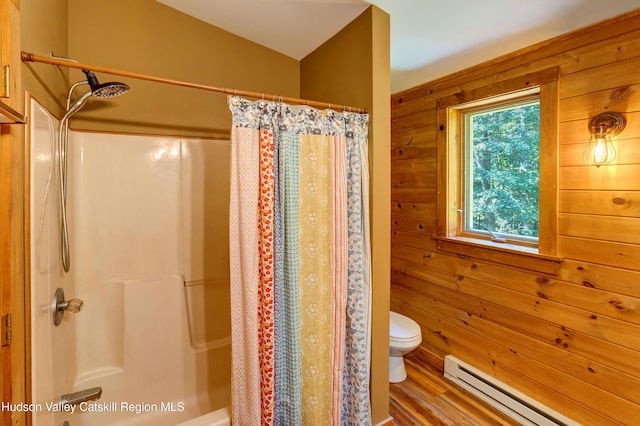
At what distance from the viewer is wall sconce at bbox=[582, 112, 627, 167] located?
147 cm

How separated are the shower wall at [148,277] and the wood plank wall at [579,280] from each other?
6.02 feet

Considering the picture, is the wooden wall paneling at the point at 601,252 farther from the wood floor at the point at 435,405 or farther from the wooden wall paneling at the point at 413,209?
the wood floor at the point at 435,405

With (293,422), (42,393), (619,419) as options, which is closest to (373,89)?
(293,422)

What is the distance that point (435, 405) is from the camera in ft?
6.49

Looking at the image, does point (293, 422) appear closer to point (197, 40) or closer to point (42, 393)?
point (42, 393)

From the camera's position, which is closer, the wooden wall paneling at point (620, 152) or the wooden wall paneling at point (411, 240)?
the wooden wall paneling at point (620, 152)

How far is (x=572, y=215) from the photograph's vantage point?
1656 mm

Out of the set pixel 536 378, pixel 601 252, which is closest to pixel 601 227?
pixel 601 252

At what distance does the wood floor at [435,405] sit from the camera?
6.05ft

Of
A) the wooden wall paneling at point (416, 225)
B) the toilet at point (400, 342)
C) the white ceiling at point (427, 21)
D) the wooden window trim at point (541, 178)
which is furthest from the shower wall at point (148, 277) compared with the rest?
the wooden window trim at point (541, 178)

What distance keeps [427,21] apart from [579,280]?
1675 millimetres

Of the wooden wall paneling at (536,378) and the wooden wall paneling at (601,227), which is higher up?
the wooden wall paneling at (601,227)

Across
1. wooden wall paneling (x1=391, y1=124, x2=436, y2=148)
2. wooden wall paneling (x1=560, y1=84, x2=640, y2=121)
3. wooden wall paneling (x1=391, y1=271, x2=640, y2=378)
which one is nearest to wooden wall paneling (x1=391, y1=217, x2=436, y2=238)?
wooden wall paneling (x1=391, y1=271, x2=640, y2=378)

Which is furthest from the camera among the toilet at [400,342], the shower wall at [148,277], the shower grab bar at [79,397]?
the toilet at [400,342]
